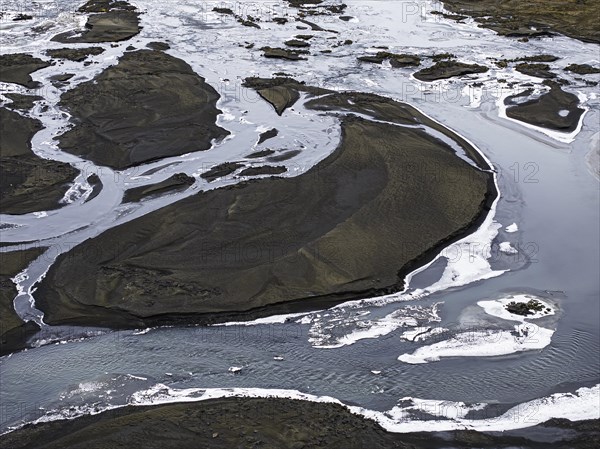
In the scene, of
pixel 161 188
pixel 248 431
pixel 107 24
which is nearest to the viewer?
pixel 248 431

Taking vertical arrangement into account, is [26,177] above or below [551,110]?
below

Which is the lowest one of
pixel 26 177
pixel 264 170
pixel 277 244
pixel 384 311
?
pixel 384 311

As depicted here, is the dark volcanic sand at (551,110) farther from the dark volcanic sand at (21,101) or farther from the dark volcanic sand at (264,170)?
the dark volcanic sand at (21,101)

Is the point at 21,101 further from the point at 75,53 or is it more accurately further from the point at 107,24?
the point at 107,24

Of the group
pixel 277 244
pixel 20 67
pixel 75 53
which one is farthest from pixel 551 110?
pixel 20 67

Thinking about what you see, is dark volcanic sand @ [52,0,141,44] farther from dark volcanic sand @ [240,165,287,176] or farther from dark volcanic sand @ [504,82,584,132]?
dark volcanic sand @ [504,82,584,132]

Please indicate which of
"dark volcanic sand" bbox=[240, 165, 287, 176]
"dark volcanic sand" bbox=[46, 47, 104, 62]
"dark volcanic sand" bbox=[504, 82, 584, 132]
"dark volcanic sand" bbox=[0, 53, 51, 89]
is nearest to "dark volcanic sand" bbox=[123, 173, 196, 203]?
"dark volcanic sand" bbox=[240, 165, 287, 176]
